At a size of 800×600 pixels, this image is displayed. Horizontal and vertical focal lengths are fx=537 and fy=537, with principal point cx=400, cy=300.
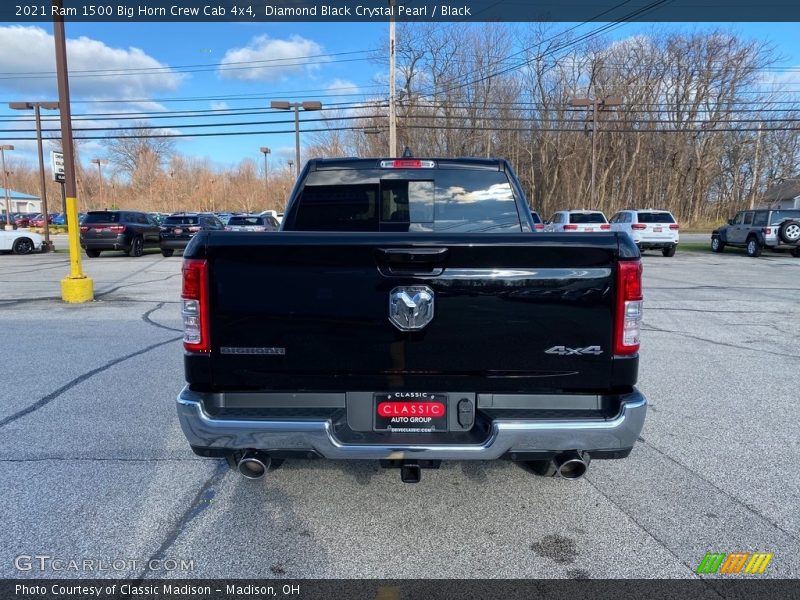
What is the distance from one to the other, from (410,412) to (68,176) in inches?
425

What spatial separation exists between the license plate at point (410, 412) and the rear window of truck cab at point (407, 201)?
1.68m

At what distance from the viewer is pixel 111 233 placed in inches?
872

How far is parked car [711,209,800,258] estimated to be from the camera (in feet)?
68.8

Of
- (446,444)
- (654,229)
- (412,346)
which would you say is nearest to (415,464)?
(446,444)

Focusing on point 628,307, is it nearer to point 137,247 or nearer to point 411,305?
point 411,305

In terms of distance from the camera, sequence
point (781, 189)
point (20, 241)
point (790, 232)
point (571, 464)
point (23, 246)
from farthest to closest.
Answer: point (781, 189) < point (23, 246) < point (20, 241) < point (790, 232) < point (571, 464)

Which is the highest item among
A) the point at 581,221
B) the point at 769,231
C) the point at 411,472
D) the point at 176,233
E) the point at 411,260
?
the point at 581,221

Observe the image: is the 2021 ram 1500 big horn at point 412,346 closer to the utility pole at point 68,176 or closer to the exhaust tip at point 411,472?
the exhaust tip at point 411,472

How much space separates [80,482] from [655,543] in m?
3.49

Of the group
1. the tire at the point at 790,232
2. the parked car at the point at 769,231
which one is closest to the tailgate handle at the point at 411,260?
the parked car at the point at 769,231

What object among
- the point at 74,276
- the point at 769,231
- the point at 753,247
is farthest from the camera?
the point at 753,247

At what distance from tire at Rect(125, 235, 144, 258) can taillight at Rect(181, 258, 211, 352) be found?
2292 centimetres

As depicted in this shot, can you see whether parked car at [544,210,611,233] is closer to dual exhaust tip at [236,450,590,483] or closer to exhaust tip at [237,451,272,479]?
dual exhaust tip at [236,450,590,483]

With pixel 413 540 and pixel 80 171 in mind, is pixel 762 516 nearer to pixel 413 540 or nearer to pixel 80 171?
pixel 413 540
